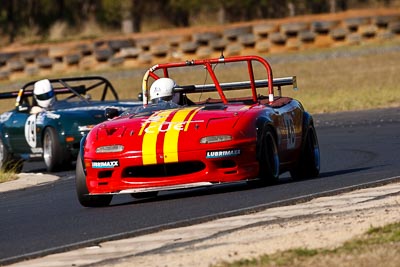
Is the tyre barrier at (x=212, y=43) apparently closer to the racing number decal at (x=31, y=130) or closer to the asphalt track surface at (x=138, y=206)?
the racing number decal at (x=31, y=130)

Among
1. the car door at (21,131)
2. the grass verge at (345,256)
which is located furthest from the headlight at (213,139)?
the car door at (21,131)

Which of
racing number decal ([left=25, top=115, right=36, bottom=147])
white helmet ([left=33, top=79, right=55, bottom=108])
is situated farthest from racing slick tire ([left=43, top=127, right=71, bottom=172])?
white helmet ([left=33, top=79, right=55, bottom=108])

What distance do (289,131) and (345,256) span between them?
485 centimetres

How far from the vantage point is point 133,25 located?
4612 cm

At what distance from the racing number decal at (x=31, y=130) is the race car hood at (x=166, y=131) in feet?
20.6

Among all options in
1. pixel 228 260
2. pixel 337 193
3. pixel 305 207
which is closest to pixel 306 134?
pixel 337 193

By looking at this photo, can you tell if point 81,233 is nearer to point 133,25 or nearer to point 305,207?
point 305,207

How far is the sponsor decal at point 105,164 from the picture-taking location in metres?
10.6

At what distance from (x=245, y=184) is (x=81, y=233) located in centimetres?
314

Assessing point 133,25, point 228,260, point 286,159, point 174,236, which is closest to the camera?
point 228,260

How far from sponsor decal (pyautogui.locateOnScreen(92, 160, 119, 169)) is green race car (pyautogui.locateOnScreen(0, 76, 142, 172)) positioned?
541 centimetres

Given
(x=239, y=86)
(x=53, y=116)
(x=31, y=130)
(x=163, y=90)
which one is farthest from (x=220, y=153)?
(x=31, y=130)

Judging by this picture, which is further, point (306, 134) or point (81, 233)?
point (306, 134)

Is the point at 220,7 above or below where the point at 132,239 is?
below
